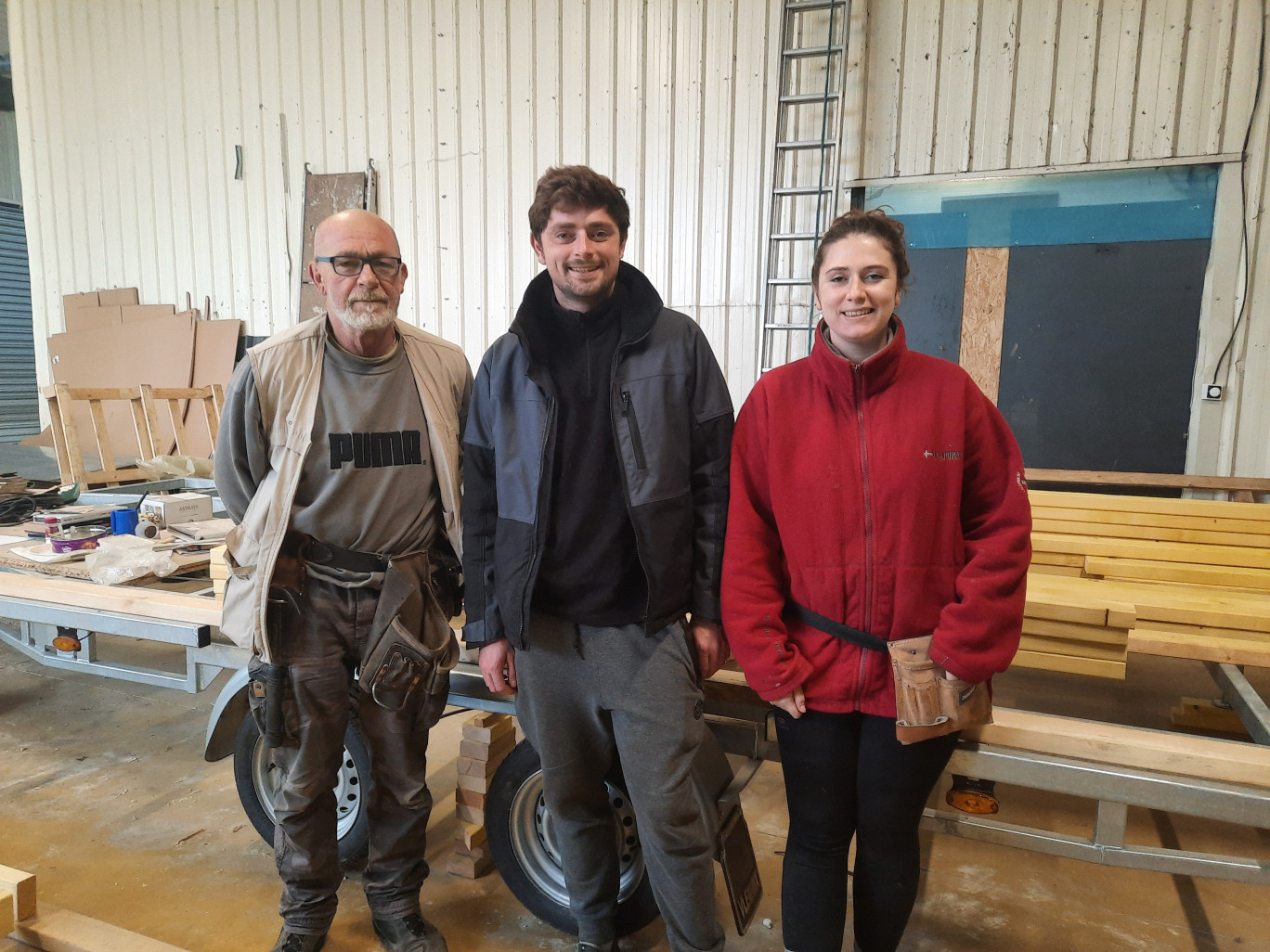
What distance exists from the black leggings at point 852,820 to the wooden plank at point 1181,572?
137 cm

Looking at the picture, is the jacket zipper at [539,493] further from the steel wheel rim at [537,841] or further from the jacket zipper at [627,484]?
the steel wheel rim at [537,841]

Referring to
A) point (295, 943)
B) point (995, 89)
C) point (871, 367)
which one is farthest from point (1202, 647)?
point (995, 89)

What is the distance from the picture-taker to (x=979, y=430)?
152 centimetres

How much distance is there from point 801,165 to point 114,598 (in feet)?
15.9

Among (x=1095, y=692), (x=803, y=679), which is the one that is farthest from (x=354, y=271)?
(x=1095, y=692)

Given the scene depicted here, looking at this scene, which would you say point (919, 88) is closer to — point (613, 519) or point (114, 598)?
point (613, 519)

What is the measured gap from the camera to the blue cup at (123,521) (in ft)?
11.4

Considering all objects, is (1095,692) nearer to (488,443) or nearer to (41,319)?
(488,443)

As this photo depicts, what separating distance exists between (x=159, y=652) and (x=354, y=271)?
12.0ft

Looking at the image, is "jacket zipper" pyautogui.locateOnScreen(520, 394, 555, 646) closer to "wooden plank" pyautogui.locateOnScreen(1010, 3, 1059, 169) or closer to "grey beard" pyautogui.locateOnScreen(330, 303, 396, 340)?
"grey beard" pyautogui.locateOnScreen(330, 303, 396, 340)

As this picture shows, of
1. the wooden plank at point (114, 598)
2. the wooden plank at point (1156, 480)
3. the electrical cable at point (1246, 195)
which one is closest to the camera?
the wooden plank at point (114, 598)

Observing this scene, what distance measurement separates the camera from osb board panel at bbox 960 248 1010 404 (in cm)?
525

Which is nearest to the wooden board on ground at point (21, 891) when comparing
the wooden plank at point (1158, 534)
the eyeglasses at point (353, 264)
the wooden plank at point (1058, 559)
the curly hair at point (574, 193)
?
the eyeglasses at point (353, 264)

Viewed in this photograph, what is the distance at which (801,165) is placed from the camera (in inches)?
217
